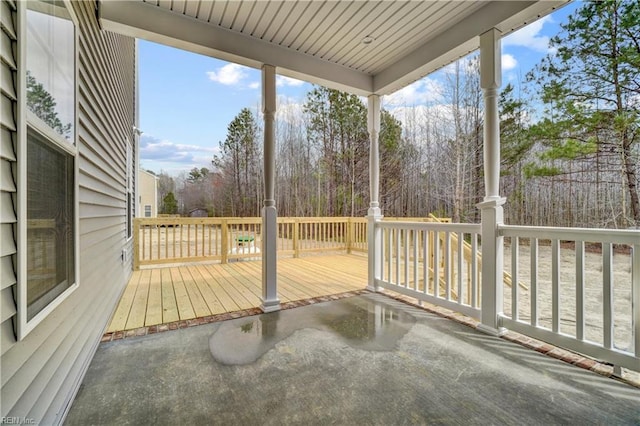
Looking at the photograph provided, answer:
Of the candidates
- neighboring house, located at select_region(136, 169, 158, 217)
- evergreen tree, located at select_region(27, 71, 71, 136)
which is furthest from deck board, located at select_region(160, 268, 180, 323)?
neighboring house, located at select_region(136, 169, 158, 217)

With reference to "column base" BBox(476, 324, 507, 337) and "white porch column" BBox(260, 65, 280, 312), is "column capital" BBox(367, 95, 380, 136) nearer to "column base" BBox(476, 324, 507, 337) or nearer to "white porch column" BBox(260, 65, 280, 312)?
"white porch column" BBox(260, 65, 280, 312)

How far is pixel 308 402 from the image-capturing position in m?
1.69

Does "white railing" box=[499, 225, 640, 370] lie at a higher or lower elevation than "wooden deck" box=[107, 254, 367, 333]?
higher

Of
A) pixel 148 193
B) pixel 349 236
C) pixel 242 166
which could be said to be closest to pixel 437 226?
pixel 349 236

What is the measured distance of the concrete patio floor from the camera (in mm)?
1570

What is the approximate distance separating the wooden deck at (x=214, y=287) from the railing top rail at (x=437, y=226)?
3.51 feet

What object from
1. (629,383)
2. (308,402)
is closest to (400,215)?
(629,383)

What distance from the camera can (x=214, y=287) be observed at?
163 inches

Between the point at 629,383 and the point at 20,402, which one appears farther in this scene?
the point at 629,383

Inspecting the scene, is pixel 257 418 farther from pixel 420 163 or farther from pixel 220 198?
pixel 220 198

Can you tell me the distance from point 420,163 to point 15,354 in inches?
292

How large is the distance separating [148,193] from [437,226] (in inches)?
617

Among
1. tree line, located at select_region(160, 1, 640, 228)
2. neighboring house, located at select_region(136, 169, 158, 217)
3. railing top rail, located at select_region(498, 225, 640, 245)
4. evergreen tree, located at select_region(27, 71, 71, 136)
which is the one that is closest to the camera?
evergreen tree, located at select_region(27, 71, 71, 136)

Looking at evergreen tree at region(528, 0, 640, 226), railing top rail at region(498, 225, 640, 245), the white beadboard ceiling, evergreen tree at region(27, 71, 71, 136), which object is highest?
the white beadboard ceiling
